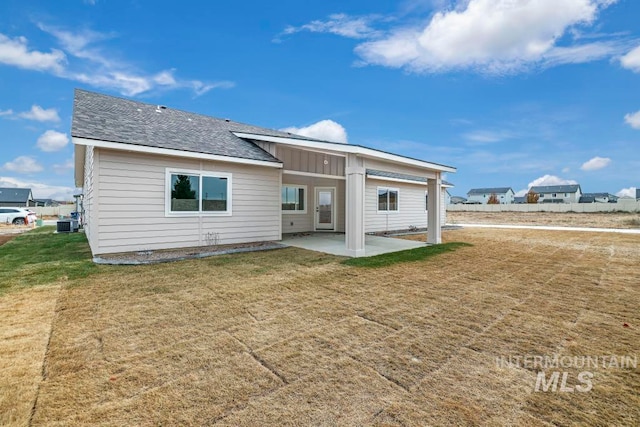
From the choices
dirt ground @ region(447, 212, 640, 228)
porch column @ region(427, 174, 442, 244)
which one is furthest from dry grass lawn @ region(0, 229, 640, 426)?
dirt ground @ region(447, 212, 640, 228)

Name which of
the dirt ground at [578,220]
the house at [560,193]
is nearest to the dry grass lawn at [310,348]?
the dirt ground at [578,220]

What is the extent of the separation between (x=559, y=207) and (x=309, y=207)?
32.0 m

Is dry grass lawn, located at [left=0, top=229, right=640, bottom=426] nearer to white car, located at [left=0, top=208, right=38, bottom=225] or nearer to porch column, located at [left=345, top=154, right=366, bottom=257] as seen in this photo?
porch column, located at [left=345, top=154, right=366, bottom=257]

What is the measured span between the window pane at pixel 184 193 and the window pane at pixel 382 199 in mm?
8764

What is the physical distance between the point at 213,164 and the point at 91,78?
41.7 ft

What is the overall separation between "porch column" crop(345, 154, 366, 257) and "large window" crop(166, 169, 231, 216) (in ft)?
12.6

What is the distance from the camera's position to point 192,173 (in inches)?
322

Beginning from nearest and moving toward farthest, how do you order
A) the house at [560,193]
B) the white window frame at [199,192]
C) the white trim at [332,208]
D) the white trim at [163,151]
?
the white trim at [163,151], the white window frame at [199,192], the white trim at [332,208], the house at [560,193]

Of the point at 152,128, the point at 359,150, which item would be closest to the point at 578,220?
the point at 359,150

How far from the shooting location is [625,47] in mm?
11680

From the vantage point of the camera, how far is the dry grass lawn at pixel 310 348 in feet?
6.33

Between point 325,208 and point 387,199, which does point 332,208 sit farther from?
point 387,199

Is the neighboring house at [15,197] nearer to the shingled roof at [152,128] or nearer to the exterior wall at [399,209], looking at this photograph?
the shingled roof at [152,128]

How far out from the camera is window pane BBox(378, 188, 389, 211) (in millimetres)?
14242
